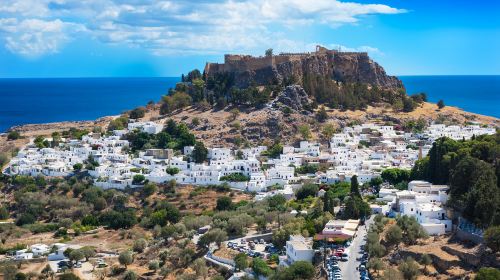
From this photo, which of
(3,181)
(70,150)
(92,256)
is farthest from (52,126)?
(92,256)

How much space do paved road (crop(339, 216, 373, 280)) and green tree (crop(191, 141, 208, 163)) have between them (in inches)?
810

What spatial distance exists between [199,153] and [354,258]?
24603 mm

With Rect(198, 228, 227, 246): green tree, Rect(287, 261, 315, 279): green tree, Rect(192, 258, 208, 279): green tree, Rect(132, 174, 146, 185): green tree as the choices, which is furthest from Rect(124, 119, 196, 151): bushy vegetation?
Rect(287, 261, 315, 279): green tree

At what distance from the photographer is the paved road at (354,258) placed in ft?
85.1

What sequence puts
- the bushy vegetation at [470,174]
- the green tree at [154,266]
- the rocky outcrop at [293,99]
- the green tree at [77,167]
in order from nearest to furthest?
the bushy vegetation at [470,174], the green tree at [154,266], the green tree at [77,167], the rocky outcrop at [293,99]

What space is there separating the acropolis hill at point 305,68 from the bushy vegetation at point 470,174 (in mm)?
25336

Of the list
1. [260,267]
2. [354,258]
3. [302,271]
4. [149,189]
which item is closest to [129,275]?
[260,267]

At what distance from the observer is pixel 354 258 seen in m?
27.8

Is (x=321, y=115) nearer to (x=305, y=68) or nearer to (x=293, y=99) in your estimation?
(x=293, y=99)

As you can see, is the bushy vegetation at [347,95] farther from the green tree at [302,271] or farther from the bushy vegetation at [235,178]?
the green tree at [302,271]

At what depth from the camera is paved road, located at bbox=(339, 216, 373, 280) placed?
25.9 meters

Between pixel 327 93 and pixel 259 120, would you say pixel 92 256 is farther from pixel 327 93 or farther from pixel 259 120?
pixel 327 93

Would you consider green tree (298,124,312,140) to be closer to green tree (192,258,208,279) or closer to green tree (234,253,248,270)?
green tree (192,258,208,279)

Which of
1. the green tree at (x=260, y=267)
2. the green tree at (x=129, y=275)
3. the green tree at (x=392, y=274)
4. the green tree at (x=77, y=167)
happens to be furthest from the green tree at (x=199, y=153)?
the green tree at (x=392, y=274)
